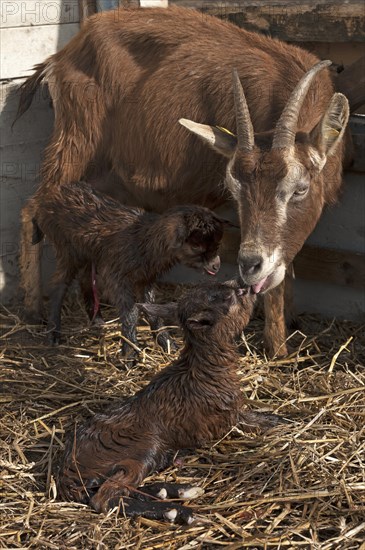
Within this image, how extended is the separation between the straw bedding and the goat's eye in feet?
3.05

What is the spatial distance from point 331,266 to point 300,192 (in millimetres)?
1307

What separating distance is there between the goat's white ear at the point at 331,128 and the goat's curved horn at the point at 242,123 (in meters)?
0.36

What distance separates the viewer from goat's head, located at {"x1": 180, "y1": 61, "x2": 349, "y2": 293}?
16.3 feet

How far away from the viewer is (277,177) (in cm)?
502

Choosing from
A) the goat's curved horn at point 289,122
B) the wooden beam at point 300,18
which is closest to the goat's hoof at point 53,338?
the goat's curved horn at point 289,122

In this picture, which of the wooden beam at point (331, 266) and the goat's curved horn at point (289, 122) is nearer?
the goat's curved horn at point (289, 122)

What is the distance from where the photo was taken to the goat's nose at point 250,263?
4.84 metres

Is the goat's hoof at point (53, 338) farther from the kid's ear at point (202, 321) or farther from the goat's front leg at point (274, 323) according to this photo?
the kid's ear at point (202, 321)

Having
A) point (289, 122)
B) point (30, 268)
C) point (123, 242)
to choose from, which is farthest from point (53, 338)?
point (289, 122)

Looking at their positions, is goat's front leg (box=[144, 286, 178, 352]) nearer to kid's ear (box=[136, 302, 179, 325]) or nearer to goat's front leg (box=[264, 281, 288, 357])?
goat's front leg (box=[264, 281, 288, 357])

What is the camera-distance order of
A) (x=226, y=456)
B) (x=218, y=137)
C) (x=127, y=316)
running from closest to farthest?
(x=226, y=456) → (x=218, y=137) → (x=127, y=316)

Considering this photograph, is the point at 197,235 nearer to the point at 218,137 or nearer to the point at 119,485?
the point at 218,137

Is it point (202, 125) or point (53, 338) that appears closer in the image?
point (202, 125)

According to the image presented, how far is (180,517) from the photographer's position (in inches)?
154
